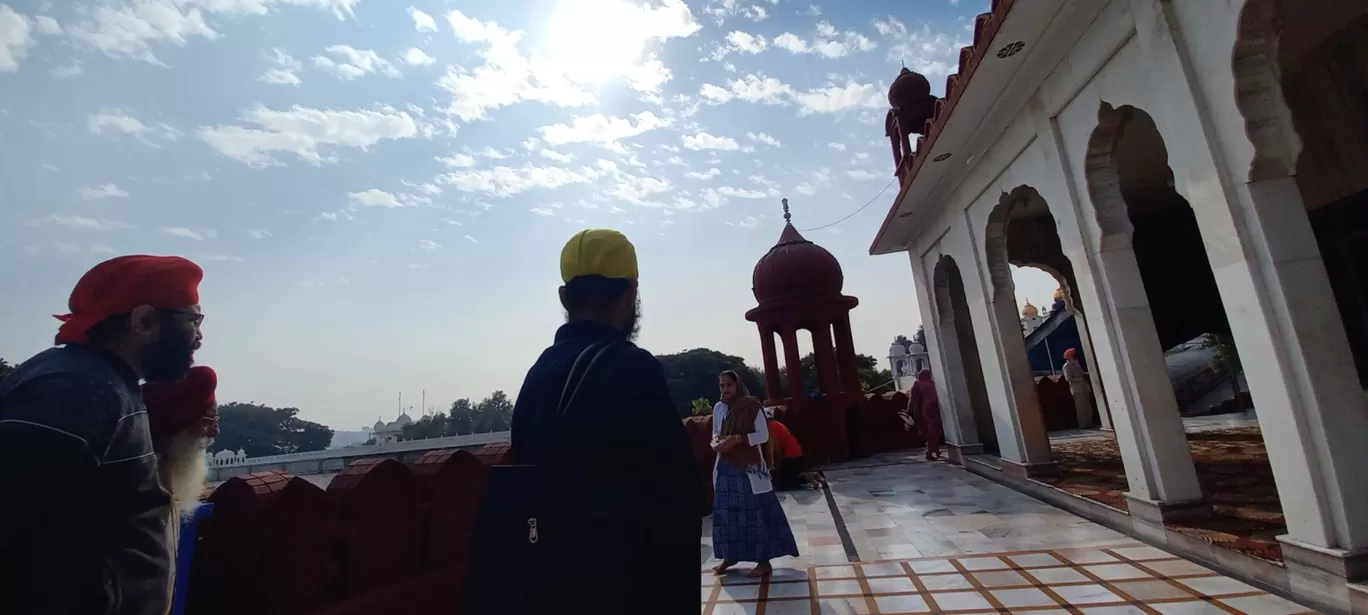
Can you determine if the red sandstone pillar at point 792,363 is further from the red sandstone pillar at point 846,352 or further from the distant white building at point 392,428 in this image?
the distant white building at point 392,428

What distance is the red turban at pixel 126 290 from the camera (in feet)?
5.27

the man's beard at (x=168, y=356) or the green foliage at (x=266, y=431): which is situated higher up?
the green foliage at (x=266, y=431)

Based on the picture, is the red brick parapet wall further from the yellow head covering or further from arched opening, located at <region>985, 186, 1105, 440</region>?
arched opening, located at <region>985, 186, 1105, 440</region>

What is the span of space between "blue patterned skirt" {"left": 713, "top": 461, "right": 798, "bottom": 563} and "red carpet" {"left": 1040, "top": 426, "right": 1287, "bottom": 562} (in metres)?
2.76

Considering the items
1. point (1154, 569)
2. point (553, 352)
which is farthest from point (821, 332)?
point (553, 352)

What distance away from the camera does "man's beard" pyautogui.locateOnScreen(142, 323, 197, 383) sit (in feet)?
5.62

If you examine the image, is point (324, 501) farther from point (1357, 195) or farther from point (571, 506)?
point (1357, 195)

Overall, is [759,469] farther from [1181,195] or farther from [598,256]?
[1181,195]

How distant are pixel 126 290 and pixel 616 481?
155 centimetres

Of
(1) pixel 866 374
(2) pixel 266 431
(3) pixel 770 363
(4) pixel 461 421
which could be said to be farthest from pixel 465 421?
(3) pixel 770 363

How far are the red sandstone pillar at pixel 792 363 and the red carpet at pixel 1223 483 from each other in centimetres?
451

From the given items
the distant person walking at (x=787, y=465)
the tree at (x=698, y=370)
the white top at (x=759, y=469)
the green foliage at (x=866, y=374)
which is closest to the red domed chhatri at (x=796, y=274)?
the distant person walking at (x=787, y=465)

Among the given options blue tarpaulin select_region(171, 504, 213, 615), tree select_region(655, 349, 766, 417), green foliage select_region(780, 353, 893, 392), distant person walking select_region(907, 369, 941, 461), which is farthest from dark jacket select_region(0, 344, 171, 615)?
tree select_region(655, 349, 766, 417)

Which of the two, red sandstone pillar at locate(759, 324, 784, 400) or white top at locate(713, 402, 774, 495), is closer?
white top at locate(713, 402, 774, 495)
